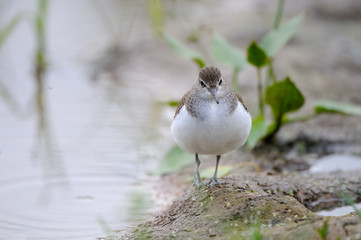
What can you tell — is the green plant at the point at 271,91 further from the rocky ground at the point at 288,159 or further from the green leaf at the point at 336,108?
the rocky ground at the point at 288,159

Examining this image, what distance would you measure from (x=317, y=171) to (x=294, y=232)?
281 centimetres

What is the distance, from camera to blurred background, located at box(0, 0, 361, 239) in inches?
236

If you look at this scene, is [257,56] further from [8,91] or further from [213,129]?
[8,91]

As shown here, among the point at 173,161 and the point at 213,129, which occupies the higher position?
the point at 213,129

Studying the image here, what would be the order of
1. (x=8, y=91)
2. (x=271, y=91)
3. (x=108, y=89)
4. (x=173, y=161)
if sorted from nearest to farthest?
(x=271, y=91) < (x=173, y=161) < (x=8, y=91) < (x=108, y=89)

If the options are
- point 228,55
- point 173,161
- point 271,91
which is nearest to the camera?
point 271,91

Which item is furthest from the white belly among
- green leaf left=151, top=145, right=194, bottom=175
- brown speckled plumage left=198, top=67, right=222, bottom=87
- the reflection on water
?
green leaf left=151, top=145, right=194, bottom=175

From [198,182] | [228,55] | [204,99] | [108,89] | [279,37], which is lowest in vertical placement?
[198,182]

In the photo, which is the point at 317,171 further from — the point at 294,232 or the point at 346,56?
the point at 346,56

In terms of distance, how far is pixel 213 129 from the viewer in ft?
15.6

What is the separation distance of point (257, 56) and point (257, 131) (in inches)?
32.2

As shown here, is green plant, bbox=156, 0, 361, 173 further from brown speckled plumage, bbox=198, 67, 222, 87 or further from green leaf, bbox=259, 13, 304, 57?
brown speckled plumage, bbox=198, 67, 222, 87

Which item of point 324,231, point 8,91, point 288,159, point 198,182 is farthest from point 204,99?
point 8,91

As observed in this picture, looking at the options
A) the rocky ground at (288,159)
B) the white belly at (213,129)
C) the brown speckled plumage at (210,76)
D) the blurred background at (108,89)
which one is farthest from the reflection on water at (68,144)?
the brown speckled plumage at (210,76)
